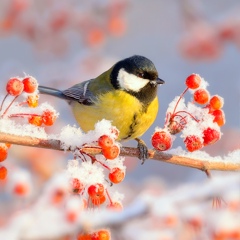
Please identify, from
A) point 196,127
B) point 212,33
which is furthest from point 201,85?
point 212,33

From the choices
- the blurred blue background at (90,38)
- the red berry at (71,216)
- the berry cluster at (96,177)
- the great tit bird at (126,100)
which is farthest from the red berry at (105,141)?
the blurred blue background at (90,38)

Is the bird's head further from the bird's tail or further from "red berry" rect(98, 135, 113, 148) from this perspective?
"red berry" rect(98, 135, 113, 148)

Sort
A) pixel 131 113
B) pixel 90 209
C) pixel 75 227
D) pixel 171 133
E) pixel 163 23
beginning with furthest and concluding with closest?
pixel 163 23 < pixel 131 113 < pixel 171 133 < pixel 90 209 < pixel 75 227

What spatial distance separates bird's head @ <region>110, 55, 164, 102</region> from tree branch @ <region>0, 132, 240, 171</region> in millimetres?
540

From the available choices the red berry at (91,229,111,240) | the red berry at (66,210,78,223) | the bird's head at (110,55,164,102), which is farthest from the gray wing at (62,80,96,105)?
the red berry at (66,210,78,223)

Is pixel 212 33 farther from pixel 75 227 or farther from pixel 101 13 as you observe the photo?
pixel 75 227

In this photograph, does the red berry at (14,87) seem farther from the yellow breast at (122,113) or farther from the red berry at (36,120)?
the yellow breast at (122,113)

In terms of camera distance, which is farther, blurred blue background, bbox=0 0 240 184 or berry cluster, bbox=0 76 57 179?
blurred blue background, bbox=0 0 240 184

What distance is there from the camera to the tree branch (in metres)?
1.09

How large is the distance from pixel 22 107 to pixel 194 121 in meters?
0.35

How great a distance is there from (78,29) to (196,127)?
7.49ft

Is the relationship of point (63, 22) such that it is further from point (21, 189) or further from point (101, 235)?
point (101, 235)

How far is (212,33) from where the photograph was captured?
10.6 feet

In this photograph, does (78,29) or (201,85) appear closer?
(201,85)
